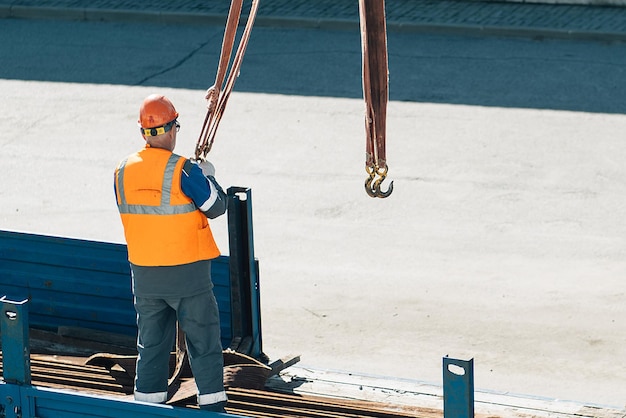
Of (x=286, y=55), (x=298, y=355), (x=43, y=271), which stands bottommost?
(x=298, y=355)

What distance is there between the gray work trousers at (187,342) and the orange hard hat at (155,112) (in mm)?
952

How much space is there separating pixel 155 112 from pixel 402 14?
40.0 ft

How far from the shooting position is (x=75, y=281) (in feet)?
26.7

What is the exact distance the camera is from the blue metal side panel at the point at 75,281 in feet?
26.2

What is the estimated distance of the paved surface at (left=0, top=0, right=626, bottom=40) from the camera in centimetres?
1727

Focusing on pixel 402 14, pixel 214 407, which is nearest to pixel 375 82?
pixel 214 407

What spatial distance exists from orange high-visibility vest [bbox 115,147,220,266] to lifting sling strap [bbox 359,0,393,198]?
988 millimetres

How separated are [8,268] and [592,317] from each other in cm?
440

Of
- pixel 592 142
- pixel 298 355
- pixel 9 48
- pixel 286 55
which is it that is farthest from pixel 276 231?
pixel 9 48

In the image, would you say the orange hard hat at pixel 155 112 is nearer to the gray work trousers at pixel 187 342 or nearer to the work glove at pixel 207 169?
the work glove at pixel 207 169

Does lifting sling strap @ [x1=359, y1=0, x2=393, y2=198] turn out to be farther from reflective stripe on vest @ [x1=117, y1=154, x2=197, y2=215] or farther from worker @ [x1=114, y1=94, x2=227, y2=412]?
reflective stripe on vest @ [x1=117, y1=154, x2=197, y2=215]

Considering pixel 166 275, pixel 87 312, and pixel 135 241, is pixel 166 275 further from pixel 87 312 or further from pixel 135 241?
pixel 87 312

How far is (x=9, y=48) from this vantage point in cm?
1758

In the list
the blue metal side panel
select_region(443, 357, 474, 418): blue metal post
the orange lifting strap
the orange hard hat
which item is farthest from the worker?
select_region(443, 357, 474, 418): blue metal post
